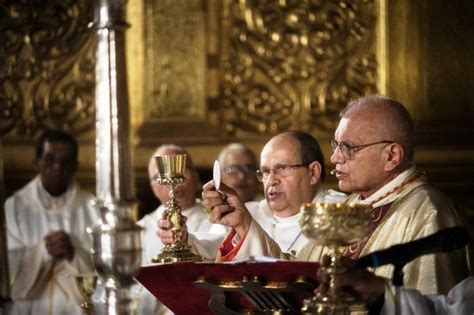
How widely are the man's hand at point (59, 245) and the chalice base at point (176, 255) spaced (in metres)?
3.43

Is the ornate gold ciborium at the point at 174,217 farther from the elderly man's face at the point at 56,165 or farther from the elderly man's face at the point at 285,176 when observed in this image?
the elderly man's face at the point at 56,165

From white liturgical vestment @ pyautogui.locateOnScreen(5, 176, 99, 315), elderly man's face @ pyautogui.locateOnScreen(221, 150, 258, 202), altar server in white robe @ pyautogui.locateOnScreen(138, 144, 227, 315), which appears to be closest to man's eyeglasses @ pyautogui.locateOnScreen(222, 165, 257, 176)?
elderly man's face @ pyautogui.locateOnScreen(221, 150, 258, 202)

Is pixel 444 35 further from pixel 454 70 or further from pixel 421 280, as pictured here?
pixel 421 280

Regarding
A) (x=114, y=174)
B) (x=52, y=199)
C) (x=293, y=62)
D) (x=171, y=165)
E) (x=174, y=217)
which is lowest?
(x=52, y=199)

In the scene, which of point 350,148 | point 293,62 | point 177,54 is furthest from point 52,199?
point 350,148

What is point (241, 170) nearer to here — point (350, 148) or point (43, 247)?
point (43, 247)

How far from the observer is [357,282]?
13.3ft

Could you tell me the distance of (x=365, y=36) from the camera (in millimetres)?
9281

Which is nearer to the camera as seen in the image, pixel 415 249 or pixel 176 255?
pixel 415 249

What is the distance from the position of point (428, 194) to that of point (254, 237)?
0.74 m

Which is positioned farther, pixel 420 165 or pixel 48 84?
pixel 48 84

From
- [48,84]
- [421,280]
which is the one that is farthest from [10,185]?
[421,280]

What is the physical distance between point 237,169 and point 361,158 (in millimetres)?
3190

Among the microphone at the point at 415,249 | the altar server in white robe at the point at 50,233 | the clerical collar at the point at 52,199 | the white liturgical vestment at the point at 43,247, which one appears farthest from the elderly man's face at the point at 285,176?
the clerical collar at the point at 52,199
